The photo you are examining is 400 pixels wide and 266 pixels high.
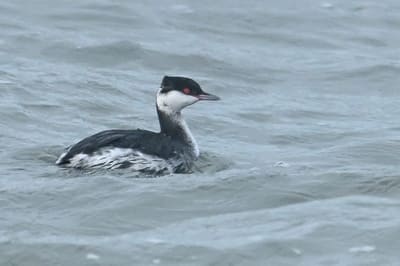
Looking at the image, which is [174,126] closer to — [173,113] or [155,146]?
[173,113]

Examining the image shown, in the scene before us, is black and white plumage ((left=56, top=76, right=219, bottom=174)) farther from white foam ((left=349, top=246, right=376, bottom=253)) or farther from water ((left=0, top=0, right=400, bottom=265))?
white foam ((left=349, top=246, right=376, bottom=253))

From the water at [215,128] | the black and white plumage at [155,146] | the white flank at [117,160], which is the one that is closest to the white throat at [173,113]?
the black and white plumage at [155,146]

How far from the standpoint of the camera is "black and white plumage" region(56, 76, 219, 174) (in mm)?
11023

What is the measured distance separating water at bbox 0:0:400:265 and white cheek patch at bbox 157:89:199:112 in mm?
461

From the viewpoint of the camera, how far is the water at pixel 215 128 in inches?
353

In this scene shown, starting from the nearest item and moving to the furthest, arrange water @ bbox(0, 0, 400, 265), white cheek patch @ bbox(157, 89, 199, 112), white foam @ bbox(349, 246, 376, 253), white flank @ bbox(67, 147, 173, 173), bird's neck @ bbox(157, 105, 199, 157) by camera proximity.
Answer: white foam @ bbox(349, 246, 376, 253), water @ bbox(0, 0, 400, 265), white flank @ bbox(67, 147, 173, 173), white cheek patch @ bbox(157, 89, 199, 112), bird's neck @ bbox(157, 105, 199, 157)

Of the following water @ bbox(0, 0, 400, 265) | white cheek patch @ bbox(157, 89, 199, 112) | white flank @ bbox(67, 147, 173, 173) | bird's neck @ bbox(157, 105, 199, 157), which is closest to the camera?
water @ bbox(0, 0, 400, 265)

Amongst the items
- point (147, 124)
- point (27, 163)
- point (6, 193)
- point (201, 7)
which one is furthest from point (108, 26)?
point (6, 193)

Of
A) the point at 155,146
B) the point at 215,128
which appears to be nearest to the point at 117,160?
the point at 155,146

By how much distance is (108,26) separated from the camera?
19.0 metres

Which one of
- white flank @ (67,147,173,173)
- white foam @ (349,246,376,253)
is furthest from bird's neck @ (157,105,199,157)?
white foam @ (349,246,376,253)

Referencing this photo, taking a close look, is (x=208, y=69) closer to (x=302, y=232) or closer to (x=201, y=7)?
(x=201, y=7)

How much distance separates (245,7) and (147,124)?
685 cm

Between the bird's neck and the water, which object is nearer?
the water
